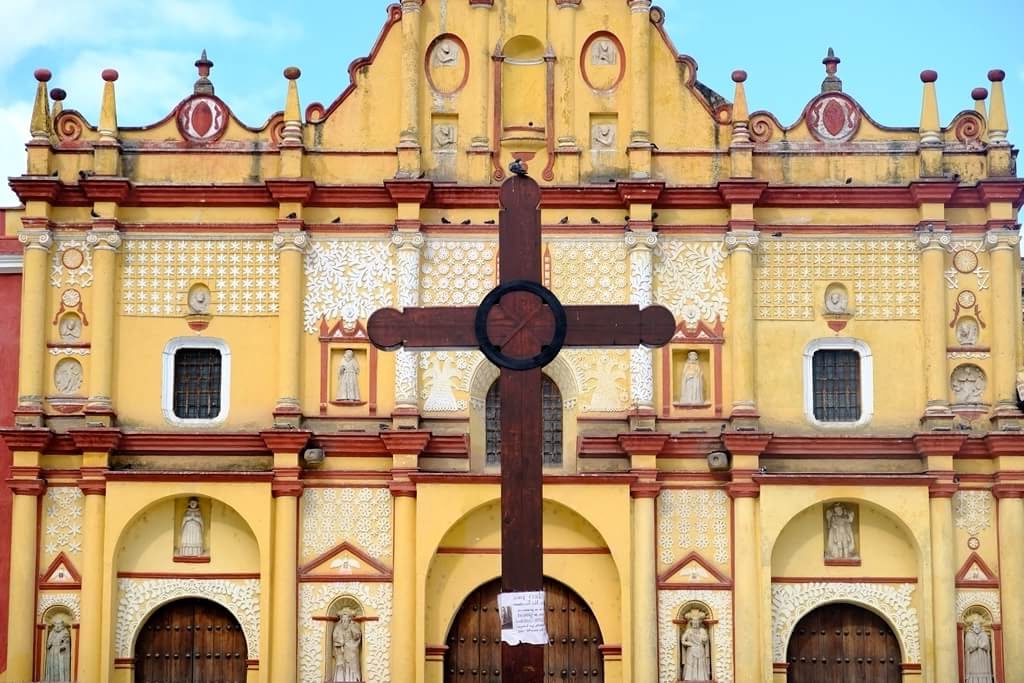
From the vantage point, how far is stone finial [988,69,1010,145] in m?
25.9

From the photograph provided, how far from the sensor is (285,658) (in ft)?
81.1

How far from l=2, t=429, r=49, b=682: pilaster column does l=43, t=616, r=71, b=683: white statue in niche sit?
0.24 meters

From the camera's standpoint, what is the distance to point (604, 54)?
87.2 ft

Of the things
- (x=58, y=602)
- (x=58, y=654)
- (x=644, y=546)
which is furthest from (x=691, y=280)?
(x=58, y=654)

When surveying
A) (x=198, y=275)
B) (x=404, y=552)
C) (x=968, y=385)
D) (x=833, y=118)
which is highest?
(x=833, y=118)

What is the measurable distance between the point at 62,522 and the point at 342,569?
402cm

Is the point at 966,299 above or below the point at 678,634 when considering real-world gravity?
above

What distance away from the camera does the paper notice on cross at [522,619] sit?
13.8 metres

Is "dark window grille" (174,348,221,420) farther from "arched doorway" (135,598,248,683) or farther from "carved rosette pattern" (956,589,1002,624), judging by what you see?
"carved rosette pattern" (956,589,1002,624)

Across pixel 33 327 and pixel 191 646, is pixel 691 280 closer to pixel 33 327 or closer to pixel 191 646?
pixel 191 646

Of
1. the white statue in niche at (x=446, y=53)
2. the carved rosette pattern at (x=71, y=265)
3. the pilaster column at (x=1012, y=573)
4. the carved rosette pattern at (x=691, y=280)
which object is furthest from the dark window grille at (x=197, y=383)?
the pilaster column at (x=1012, y=573)

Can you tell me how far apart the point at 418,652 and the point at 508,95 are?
8206mm

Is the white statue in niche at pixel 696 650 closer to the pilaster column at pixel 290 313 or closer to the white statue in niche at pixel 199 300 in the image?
the pilaster column at pixel 290 313

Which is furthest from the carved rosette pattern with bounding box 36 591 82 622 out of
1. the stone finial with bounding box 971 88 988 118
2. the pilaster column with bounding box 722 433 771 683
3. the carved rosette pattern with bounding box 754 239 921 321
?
the stone finial with bounding box 971 88 988 118
